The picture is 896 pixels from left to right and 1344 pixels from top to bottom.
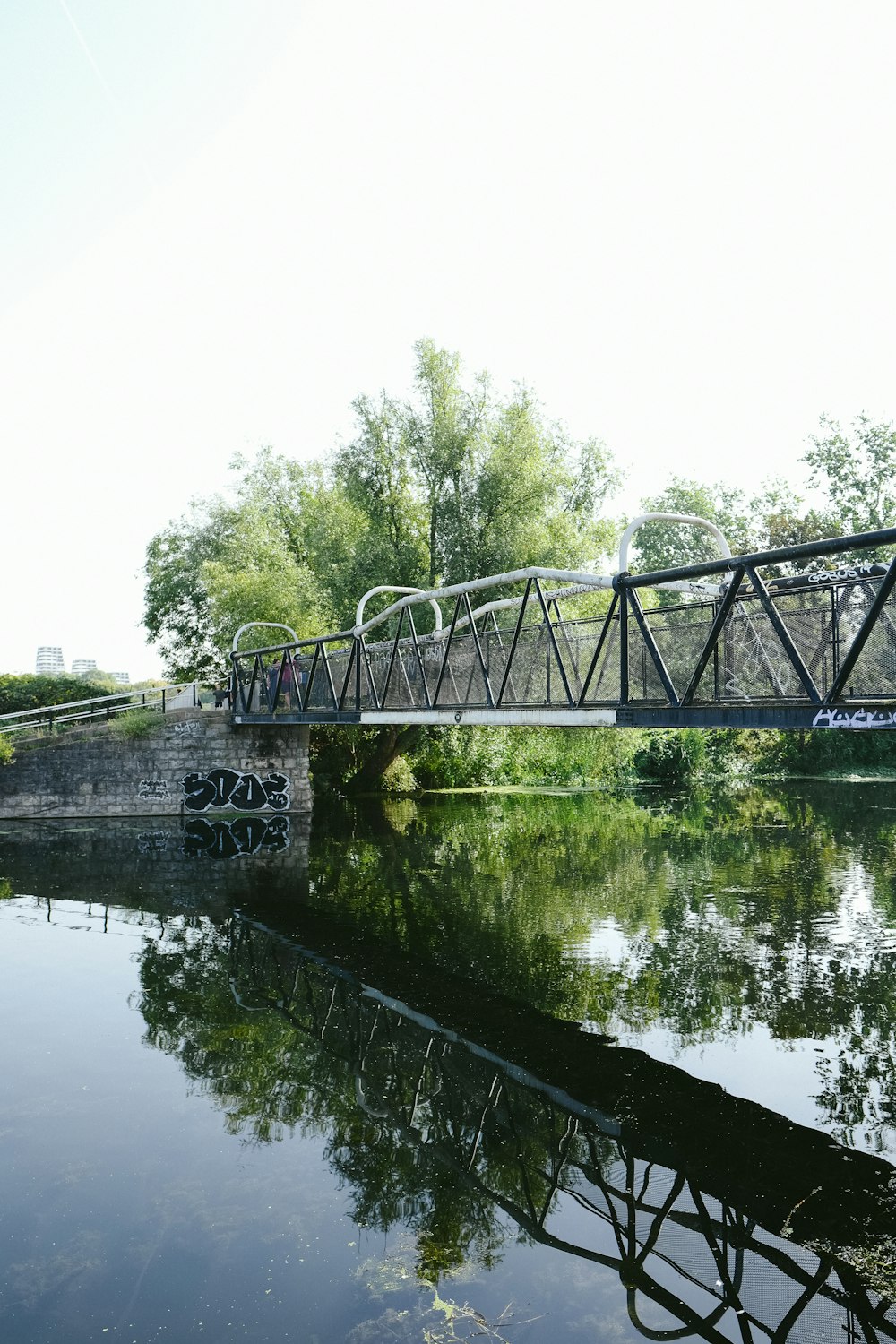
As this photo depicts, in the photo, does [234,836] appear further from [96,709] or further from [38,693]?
[38,693]

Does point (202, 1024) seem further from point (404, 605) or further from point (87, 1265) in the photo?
point (404, 605)

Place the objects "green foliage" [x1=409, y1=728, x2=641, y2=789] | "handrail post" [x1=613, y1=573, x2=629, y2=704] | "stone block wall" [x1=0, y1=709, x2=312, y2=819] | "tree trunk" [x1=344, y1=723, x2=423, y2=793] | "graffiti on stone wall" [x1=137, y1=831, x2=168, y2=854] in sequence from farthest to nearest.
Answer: "tree trunk" [x1=344, y1=723, x2=423, y2=793] < "stone block wall" [x1=0, y1=709, x2=312, y2=819] < "green foliage" [x1=409, y1=728, x2=641, y2=789] < "graffiti on stone wall" [x1=137, y1=831, x2=168, y2=854] < "handrail post" [x1=613, y1=573, x2=629, y2=704]

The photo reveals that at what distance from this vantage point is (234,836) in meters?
25.2

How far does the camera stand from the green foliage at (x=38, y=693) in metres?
33.5

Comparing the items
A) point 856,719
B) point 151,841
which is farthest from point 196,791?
point 856,719

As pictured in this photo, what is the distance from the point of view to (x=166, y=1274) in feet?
19.3

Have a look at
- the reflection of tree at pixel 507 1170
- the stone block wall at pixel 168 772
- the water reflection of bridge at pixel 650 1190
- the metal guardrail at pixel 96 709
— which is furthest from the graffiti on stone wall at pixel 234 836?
the water reflection of bridge at pixel 650 1190

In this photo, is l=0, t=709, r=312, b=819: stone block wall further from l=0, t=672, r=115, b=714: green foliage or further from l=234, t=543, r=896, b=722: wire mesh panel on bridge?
l=234, t=543, r=896, b=722: wire mesh panel on bridge

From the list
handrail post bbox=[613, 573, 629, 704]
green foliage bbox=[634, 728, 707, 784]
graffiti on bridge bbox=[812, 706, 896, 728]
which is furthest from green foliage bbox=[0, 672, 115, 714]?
graffiti on bridge bbox=[812, 706, 896, 728]

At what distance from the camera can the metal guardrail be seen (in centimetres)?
2776

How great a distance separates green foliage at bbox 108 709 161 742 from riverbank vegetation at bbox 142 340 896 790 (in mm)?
6504

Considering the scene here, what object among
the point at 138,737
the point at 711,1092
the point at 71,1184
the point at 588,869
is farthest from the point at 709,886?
the point at 138,737

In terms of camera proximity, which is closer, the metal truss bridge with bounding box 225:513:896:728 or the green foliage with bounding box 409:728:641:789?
the metal truss bridge with bounding box 225:513:896:728

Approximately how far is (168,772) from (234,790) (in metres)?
1.98
